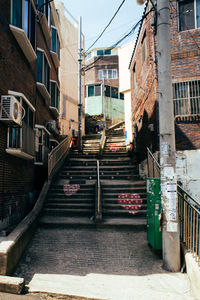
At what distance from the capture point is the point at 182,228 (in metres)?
5.46

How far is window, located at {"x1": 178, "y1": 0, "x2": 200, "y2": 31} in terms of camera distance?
968cm

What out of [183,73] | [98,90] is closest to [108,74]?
[98,90]

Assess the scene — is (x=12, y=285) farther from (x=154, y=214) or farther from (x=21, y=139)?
(x=21, y=139)

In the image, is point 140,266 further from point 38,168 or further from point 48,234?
point 38,168

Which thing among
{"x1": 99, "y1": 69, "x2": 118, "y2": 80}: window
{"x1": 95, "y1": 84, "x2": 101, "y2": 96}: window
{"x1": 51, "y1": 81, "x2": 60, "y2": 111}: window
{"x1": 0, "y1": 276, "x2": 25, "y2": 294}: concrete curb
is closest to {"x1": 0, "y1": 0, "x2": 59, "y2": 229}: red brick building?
{"x1": 0, "y1": 276, "x2": 25, "y2": 294}: concrete curb

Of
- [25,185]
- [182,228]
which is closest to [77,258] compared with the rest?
[182,228]

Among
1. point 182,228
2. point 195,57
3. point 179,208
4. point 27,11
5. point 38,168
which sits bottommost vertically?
point 182,228


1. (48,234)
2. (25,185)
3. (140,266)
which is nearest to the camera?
(140,266)

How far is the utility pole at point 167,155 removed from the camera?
5055 millimetres

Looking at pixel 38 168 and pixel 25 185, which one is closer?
pixel 25 185

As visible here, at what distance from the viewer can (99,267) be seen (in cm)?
522

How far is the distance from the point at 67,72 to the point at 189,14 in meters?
13.7

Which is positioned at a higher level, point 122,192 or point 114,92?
point 114,92

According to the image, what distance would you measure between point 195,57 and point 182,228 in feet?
22.8
